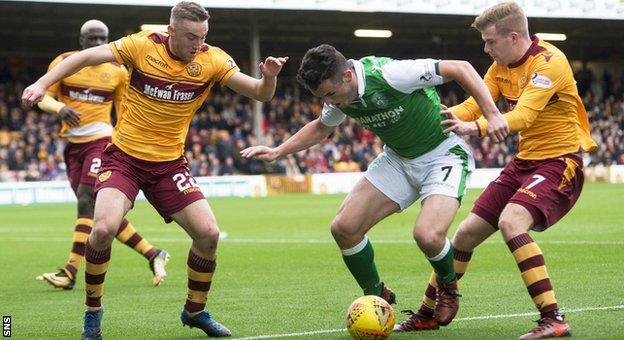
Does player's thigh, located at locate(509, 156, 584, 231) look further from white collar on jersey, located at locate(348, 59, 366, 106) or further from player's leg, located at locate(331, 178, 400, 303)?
white collar on jersey, located at locate(348, 59, 366, 106)

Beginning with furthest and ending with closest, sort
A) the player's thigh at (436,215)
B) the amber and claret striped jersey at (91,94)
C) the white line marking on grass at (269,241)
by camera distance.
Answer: the white line marking on grass at (269,241) → the amber and claret striped jersey at (91,94) → the player's thigh at (436,215)

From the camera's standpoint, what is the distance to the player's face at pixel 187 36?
7.77 meters

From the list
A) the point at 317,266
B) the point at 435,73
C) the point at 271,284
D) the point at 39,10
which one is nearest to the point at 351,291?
the point at 271,284

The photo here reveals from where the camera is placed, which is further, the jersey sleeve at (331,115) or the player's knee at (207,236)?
the jersey sleeve at (331,115)

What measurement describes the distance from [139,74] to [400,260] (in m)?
6.21

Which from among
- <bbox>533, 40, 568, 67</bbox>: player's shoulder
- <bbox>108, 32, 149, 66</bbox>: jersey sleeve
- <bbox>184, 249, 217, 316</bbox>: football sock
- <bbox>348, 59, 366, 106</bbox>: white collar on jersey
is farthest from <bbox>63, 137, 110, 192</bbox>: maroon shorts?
<bbox>533, 40, 568, 67</bbox>: player's shoulder

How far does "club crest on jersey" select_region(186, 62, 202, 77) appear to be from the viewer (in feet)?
26.4

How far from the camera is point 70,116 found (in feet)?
32.9

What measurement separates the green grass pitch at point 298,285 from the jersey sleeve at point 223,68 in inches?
71.8

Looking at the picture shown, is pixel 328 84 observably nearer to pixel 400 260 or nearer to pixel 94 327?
pixel 94 327

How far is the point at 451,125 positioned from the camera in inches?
273

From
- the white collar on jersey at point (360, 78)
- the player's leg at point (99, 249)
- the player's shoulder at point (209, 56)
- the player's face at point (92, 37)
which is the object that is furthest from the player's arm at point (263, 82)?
the player's face at point (92, 37)

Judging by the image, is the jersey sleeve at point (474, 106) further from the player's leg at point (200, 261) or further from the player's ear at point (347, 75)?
the player's leg at point (200, 261)

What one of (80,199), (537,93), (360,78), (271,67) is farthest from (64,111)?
(537,93)
